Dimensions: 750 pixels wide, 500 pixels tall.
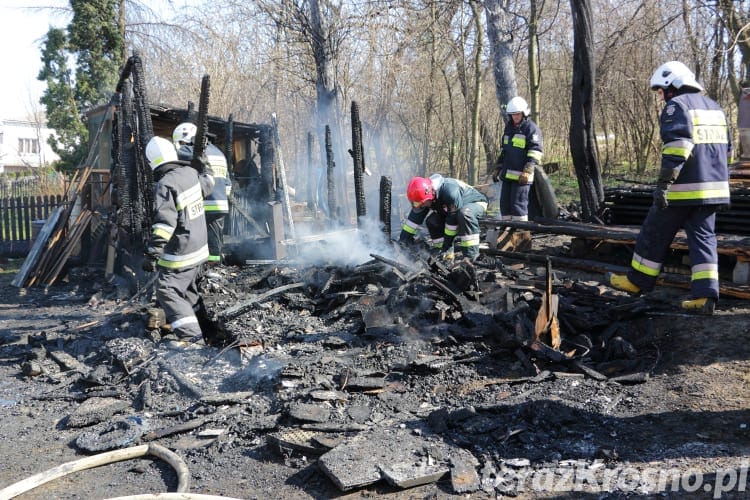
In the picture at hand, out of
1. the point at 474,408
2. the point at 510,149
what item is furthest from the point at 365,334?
the point at 510,149

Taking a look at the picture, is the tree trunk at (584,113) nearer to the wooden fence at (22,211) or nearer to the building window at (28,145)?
the wooden fence at (22,211)

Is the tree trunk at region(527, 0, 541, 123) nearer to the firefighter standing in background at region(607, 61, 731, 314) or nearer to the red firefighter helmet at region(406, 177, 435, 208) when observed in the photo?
the red firefighter helmet at region(406, 177, 435, 208)

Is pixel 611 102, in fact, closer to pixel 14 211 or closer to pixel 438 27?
pixel 438 27

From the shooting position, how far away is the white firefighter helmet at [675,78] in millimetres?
5242

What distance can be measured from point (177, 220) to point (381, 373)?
8.41 feet

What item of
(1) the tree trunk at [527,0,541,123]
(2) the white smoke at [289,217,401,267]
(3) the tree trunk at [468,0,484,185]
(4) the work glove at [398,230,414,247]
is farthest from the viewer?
(3) the tree trunk at [468,0,484,185]

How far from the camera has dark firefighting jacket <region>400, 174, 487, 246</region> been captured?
24.8 feet

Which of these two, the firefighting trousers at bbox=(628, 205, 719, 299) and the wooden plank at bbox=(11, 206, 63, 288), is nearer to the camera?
the firefighting trousers at bbox=(628, 205, 719, 299)

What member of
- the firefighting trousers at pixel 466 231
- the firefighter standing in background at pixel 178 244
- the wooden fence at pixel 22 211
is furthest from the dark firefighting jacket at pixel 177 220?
the wooden fence at pixel 22 211

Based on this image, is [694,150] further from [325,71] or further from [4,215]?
[4,215]

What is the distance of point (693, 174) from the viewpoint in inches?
203

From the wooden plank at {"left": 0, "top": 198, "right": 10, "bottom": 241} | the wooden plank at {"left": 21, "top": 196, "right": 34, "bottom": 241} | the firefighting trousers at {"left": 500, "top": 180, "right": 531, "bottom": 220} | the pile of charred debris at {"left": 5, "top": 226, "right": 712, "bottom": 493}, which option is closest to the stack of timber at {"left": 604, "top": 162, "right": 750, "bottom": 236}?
the firefighting trousers at {"left": 500, "top": 180, "right": 531, "bottom": 220}

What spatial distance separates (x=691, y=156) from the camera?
519 centimetres

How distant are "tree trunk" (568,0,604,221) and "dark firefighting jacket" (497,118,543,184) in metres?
1.02
